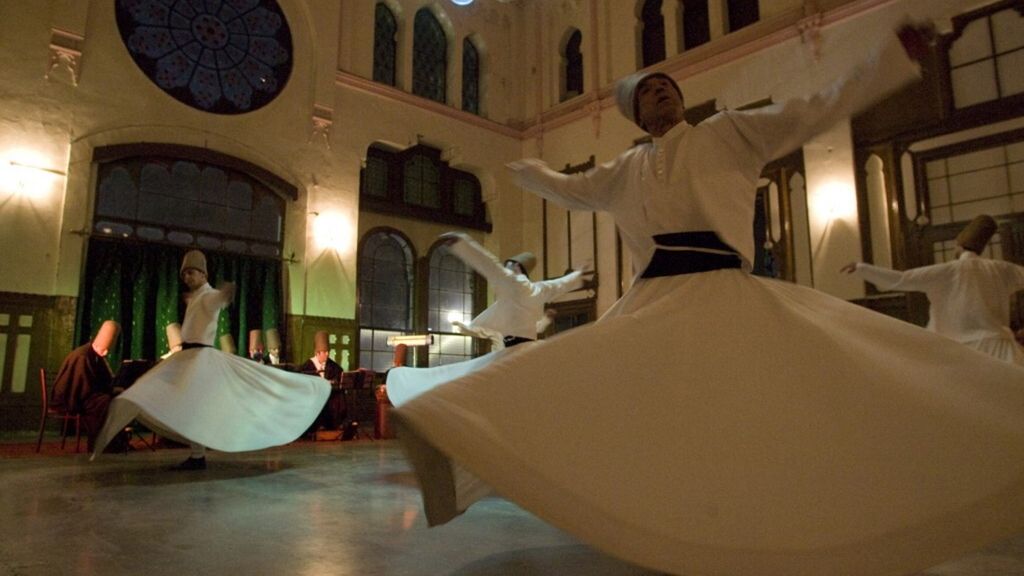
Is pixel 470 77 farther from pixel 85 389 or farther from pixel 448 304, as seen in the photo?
pixel 85 389

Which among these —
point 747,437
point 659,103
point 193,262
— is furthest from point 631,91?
point 193,262

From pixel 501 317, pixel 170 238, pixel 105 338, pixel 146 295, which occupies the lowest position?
pixel 105 338

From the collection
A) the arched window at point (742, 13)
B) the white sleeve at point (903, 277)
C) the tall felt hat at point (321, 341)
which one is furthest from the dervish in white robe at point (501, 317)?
the arched window at point (742, 13)

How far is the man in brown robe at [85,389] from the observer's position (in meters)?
6.13

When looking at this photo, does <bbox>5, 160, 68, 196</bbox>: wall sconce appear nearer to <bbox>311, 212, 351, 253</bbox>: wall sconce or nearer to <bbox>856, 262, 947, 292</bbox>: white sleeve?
<bbox>311, 212, 351, 253</bbox>: wall sconce

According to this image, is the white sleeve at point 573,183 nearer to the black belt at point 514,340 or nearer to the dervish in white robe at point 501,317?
the dervish in white robe at point 501,317

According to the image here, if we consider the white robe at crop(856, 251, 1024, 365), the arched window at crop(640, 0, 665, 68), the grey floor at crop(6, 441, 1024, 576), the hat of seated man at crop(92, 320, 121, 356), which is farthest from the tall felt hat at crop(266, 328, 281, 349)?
the arched window at crop(640, 0, 665, 68)

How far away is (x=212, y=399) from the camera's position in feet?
14.5

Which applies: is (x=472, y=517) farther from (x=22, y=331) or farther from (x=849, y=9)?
(x=849, y=9)

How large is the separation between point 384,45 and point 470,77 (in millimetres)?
1811

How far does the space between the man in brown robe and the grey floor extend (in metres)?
2.01

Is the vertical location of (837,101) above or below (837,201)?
below

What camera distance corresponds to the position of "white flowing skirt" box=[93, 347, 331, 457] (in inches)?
163

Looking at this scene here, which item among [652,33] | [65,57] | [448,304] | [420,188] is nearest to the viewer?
[65,57]
